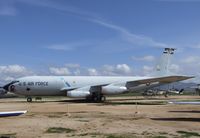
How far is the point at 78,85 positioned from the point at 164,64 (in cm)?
1510

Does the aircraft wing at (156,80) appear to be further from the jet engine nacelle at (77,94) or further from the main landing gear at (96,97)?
the jet engine nacelle at (77,94)

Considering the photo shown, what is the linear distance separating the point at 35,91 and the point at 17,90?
2.26 m

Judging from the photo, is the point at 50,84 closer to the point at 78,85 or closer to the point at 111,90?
the point at 78,85

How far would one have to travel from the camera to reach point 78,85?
159 feet

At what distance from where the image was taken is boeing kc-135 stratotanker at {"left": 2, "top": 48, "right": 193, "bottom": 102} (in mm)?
46438

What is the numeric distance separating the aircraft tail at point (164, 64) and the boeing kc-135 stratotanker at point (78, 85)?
16.3 ft

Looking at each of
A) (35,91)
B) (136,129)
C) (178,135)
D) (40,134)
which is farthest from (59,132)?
(35,91)

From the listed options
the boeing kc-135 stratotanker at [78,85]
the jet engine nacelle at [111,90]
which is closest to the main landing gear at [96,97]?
the boeing kc-135 stratotanker at [78,85]

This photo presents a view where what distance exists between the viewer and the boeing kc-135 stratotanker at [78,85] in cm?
4644

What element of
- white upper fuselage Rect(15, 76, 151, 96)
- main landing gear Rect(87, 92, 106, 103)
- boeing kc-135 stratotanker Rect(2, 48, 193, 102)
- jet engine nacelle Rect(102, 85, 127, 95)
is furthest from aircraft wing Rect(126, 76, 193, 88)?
main landing gear Rect(87, 92, 106, 103)

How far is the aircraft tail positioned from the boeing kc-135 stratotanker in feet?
16.3

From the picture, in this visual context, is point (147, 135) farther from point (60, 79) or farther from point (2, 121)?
point (60, 79)

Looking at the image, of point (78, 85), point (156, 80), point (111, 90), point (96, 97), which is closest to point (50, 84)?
point (78, 85)

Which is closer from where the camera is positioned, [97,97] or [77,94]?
[77,94]
